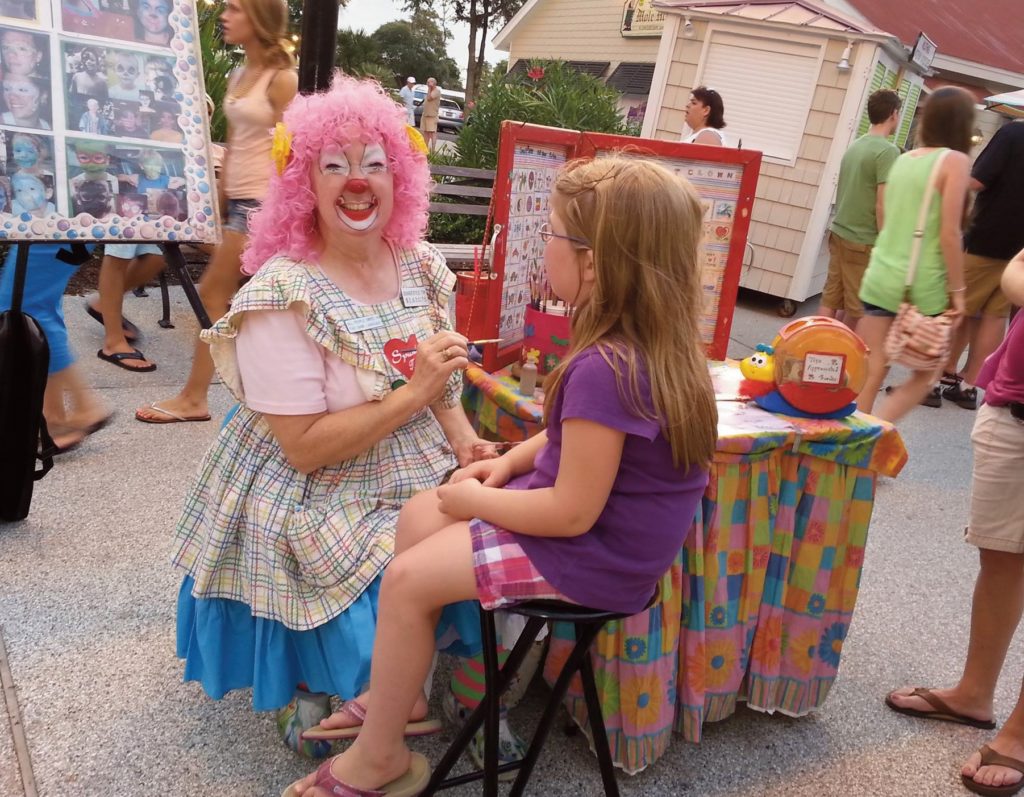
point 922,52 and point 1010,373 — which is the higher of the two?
point 922,52

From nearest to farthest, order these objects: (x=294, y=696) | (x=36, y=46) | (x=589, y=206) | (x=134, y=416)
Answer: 1. (x=589, y=206)
2. (x=294, y=696)
3. (x=36, y=46)
4. (x=134, y=416)

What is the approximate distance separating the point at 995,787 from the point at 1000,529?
2.04 feet

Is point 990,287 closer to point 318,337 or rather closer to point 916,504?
point 916,504

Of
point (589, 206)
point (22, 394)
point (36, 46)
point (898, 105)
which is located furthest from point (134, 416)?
point (898, 105)

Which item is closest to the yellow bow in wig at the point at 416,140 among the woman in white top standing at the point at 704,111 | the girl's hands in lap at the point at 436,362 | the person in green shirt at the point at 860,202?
the girl's hands in lap at the point at 436,362

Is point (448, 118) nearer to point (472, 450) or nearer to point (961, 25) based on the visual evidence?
point (961, 25)

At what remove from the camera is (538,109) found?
24.2ft

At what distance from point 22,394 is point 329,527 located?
1.33m

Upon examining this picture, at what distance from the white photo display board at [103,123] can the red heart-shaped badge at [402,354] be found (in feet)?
4.54

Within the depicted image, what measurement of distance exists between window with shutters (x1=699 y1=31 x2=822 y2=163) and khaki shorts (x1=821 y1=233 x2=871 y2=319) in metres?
2.14

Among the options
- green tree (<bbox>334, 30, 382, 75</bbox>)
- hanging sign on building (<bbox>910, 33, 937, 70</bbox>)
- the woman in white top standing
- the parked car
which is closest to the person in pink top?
the woman in white top standing

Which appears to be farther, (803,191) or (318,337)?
(803,191)

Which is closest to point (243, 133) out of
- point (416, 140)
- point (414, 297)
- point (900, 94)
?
point (416, 140)

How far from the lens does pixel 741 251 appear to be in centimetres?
237
